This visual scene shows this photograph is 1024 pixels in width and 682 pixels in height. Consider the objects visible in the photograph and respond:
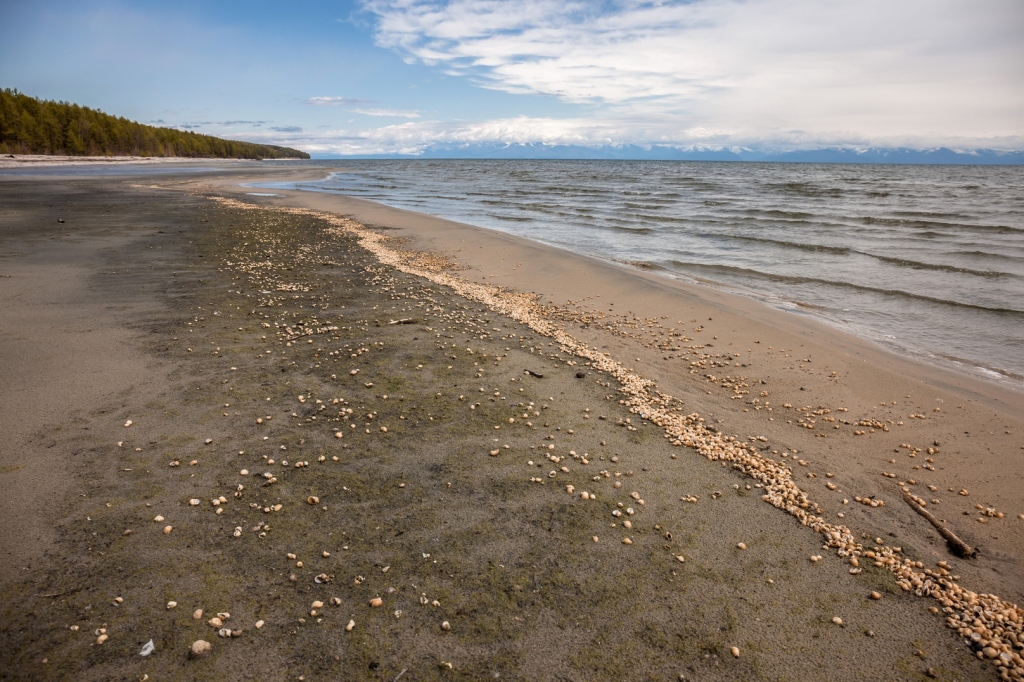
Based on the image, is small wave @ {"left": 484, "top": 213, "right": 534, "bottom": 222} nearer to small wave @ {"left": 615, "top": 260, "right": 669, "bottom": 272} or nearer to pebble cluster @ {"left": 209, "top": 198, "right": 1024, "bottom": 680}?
small wave @ {"left": 615, "top": 260, "right": 669, "bottom": 272}

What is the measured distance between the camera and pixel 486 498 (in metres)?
5.32

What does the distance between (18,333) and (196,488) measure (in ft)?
21.0

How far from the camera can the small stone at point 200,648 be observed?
140 inches

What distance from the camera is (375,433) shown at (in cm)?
645

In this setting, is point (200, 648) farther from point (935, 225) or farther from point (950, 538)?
point (935, 225)

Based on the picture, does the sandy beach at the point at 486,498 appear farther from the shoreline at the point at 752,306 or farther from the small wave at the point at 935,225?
the small wave at the point at 935,225

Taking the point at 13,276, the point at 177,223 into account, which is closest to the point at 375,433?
the point at 13,276

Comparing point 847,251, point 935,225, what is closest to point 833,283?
point 847,251

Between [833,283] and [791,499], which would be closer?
[791,499]

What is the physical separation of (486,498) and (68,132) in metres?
141

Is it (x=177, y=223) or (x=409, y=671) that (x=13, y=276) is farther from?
(x=409, y=671)

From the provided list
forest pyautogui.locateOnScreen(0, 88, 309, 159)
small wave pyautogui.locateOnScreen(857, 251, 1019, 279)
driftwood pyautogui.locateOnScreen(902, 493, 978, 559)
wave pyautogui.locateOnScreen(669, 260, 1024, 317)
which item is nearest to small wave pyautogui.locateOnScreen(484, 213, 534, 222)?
wave pyautogui.locateOnScreen(669, 260, 1024, 317)

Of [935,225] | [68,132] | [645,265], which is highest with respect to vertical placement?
[68,132]

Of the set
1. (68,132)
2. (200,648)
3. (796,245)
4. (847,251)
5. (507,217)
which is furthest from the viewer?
(68,132)
